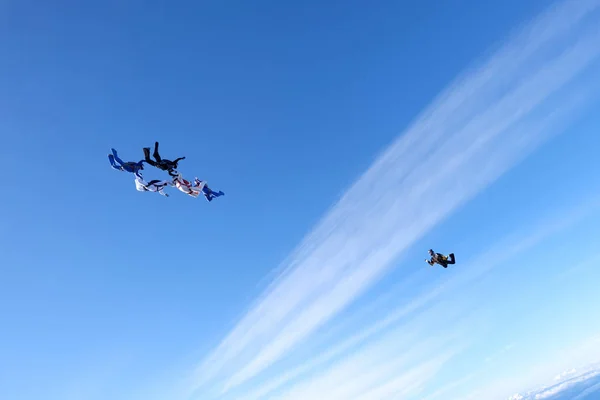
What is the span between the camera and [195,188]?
37.2 m

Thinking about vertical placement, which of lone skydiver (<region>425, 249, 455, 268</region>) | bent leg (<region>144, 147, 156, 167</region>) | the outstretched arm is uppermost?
the outstretched arm

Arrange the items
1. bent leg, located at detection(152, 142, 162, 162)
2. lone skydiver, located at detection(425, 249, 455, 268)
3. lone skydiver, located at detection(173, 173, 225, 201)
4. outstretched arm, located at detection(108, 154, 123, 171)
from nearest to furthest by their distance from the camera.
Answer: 1. bent leg, located at detection(152, 142, 162, 162)
2. outstretched arm, located at detection(108, 154, 123, 171)
3. lone skydiver, located at detection(173, 173, 225, 201)
4. lone skydiver, located at detection(425, 249, 455, 268)

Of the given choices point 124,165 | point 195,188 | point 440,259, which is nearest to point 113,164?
point 124,165

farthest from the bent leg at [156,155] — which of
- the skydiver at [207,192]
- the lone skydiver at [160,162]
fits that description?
the skydiver at [207,192]

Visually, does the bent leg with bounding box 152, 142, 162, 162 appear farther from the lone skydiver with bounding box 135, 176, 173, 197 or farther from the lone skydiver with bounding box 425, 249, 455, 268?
the lone skydiver with bounding box 425, 249, 455, 268

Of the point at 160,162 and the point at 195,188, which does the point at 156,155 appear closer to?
the point at 160,162

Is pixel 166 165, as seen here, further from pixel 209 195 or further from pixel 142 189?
pixel 209 195

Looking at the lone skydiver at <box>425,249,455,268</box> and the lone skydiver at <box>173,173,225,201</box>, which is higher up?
the lone skydiver at <box>173,173,225,201</box>

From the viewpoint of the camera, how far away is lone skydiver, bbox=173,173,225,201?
35.7m

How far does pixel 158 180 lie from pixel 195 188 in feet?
11.7

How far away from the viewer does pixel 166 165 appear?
32.3 meters

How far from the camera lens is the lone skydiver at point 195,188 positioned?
117ft

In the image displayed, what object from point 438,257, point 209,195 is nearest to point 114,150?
point 209,195

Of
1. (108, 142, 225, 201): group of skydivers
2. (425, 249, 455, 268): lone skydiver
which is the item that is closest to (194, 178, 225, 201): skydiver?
(108, 142, 225, 201): group of skydivers
